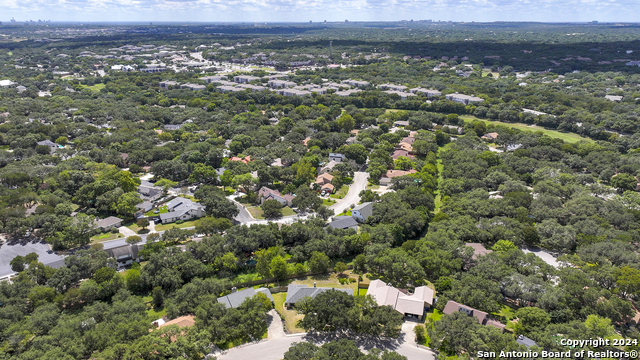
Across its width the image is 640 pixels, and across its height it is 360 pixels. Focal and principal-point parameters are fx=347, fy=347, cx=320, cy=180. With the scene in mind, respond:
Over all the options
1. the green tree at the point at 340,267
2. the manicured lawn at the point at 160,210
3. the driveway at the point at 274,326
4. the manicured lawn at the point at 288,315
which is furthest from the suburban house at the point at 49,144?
the green tree at the point at 340,267

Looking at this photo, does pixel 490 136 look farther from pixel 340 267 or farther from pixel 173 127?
pixel 173 127

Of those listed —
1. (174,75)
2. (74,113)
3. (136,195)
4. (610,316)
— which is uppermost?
(174,75)

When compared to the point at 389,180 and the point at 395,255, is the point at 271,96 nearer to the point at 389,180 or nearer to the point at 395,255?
the point at 389,180

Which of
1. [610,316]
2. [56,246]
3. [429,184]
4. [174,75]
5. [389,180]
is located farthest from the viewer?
[174,75]

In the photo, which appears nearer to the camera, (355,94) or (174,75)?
(355,94)

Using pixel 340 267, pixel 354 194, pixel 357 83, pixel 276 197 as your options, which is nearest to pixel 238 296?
pixel 340 267

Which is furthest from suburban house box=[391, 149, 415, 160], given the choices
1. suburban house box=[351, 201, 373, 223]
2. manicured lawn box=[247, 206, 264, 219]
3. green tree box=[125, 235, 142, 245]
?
green tree box=[125, 235, 142, 245]

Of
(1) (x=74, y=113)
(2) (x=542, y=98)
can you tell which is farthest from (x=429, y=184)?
(1) (x=74, y=113)
